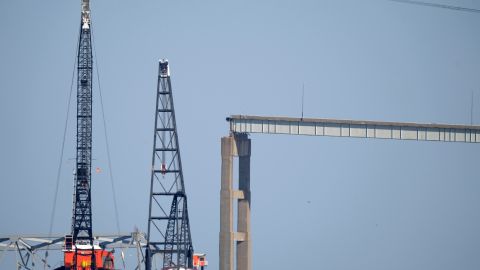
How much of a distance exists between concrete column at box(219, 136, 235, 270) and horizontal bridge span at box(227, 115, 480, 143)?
120 inches

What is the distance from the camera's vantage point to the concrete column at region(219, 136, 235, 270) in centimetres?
14512

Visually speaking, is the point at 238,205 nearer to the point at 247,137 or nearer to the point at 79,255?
the point at 247,137

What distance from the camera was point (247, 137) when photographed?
15188 cm

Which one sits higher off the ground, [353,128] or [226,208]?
[353,128]

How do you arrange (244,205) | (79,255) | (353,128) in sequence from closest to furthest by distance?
(244,205)
(79,255)
(353,128)

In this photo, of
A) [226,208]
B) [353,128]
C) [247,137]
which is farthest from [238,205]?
[353,128]

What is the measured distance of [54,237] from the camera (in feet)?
543

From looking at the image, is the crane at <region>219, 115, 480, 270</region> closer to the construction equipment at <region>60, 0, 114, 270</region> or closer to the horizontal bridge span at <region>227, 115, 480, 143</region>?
the horizontal bridge span at <region>227, 115, 480, 143</region>

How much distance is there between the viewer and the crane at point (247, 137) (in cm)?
14625

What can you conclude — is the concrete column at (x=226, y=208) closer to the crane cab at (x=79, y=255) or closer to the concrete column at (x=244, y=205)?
the concrete column at (x=244, y=205)

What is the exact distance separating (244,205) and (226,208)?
3920 millimetres

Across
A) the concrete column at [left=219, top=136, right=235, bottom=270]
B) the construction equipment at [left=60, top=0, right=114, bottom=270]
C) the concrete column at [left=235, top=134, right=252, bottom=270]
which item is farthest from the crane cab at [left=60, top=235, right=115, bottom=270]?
the concrete column at [left=235, top=134, right=252, bottom=270]

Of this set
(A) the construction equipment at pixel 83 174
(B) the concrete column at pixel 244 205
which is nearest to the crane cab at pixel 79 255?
(A) the construction equipment at pixel 83 174

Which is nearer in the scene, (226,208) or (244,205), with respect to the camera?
(226,208)
